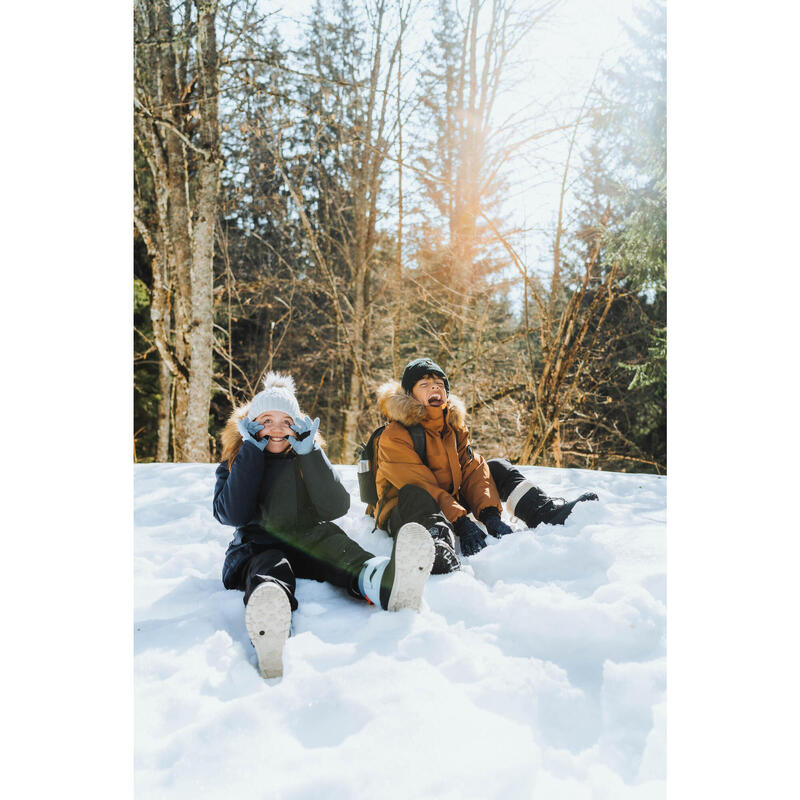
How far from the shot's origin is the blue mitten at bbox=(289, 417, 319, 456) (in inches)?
61.7

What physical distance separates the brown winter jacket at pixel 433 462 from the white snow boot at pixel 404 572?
0.57 meters

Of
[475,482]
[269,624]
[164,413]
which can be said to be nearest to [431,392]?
[475,482]

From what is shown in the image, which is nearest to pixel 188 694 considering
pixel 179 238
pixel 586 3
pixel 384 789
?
pixel 384 789

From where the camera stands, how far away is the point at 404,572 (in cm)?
136

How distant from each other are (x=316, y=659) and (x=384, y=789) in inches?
13.9

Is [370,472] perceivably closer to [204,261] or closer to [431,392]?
[431,392]

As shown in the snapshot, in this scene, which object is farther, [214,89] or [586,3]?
[214,89]

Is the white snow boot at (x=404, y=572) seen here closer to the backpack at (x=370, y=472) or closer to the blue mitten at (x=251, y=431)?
the blue mitten at (x=251, y=431)

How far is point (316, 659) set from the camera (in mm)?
1194

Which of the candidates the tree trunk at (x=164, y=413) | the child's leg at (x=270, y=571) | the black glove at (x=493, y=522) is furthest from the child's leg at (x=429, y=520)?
the tree trunk at (x=164, y=413)

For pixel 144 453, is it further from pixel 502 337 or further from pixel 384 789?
pixel 384 789

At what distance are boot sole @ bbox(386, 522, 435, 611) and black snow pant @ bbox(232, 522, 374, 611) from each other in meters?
0.16

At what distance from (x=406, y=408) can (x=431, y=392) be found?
120mm

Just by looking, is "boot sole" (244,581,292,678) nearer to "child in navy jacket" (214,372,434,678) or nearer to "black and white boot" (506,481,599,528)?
"child in navy jacket" (214,372,434,678)
